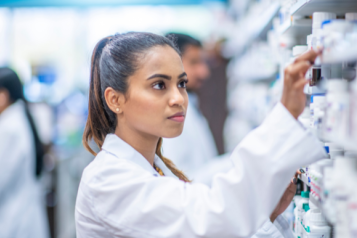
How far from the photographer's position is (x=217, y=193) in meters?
0.93

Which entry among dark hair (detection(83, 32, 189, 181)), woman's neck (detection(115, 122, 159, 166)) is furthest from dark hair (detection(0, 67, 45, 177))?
woman's neck (detection(115, 122, 159, 166))

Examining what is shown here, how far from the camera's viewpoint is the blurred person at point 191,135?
2.47 m

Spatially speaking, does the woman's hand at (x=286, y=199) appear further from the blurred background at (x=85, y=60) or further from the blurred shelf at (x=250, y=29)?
the blurred shelf at (x=250, y=29)

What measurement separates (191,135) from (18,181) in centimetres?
144

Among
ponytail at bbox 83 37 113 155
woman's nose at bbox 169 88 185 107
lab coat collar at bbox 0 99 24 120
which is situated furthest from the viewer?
lab coat collar at bbox 0 99 24 120

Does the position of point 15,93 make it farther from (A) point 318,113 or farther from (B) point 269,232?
(A) point 318,113

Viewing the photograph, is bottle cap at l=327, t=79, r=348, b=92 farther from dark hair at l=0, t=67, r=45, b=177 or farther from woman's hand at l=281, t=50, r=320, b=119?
dark hair at l=0, t=67, r=45, b=177

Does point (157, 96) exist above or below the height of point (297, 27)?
below

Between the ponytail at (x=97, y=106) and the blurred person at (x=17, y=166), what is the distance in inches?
72.2

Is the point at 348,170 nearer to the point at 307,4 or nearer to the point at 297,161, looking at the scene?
the point at 297,161

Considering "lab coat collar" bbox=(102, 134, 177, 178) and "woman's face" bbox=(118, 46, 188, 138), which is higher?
"woman's face" bbox=(118, 46, 188, 138)

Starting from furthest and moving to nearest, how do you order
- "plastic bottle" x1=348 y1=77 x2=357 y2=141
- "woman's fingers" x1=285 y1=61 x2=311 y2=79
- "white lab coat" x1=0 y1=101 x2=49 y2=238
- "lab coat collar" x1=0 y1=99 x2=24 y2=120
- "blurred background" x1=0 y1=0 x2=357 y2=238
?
"blurred background" x1=0 y1=0 x2=357 y2=238, "lab coat collar" x1=0 y1=99 x2=24 y2=120, "white lab coat" x1=0 y1=101 x2=49 y2=238, "woman's fingers" x1=285 y1=61 x2=311 y2=79, "plastic bottle" x1=348 y1=77 x2=357 y2=141

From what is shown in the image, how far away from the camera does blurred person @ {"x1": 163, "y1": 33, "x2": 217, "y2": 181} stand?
2.47m

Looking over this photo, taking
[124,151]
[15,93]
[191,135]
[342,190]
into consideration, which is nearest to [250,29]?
[191,135]
